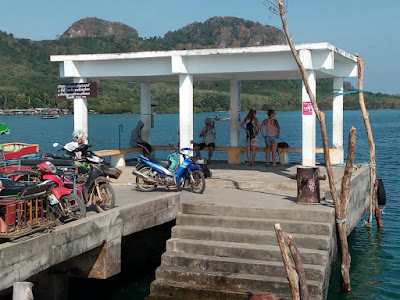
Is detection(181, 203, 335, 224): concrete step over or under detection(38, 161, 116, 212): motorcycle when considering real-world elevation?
under

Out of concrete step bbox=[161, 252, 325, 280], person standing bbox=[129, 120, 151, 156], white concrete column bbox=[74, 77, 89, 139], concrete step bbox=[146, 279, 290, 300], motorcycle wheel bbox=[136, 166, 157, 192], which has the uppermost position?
white concrete column bbox=[74, 77, 89, 139]

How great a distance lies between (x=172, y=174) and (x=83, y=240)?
428 cm

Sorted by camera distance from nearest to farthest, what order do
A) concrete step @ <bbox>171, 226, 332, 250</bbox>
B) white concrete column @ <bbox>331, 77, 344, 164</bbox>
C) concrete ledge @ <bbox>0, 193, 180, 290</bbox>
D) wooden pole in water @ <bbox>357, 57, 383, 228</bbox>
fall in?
concrete ledge @ <bbox>0, 193, 180, 290</bbox>, concrete step @ <bbox>171, 226, 332, 250</bbox>, wooden pole in water @ <bbox>357, 57, 383, 228</bbox>, white concrete column @ <bbox>331, 77, 344, 164</bbox>

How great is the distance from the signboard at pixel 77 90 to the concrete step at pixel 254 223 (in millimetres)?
5802

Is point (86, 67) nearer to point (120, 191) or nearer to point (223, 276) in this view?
point (120, 191)

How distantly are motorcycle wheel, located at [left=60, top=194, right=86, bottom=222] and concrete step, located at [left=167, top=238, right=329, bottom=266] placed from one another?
1.82 meters

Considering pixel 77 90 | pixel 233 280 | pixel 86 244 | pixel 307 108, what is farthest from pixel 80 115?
pixel 233 280

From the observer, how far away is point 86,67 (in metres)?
16.5

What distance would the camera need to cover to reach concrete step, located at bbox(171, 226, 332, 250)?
33.2 ft

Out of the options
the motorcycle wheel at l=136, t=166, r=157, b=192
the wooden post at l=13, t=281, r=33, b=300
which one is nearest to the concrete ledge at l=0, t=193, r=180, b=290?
the wooden post at l=13, t=281, r=33, b=300

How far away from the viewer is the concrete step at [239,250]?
984 centimetres

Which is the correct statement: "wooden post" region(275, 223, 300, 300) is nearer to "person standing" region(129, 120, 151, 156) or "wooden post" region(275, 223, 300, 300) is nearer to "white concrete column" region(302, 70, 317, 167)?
"white concrete column" region(302, 70, 317, 167)

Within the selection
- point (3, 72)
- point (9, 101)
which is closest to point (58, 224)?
point (9, 101)

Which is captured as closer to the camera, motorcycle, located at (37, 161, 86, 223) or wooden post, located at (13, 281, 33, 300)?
wooden post, located at (13, 281, 33, 300)
